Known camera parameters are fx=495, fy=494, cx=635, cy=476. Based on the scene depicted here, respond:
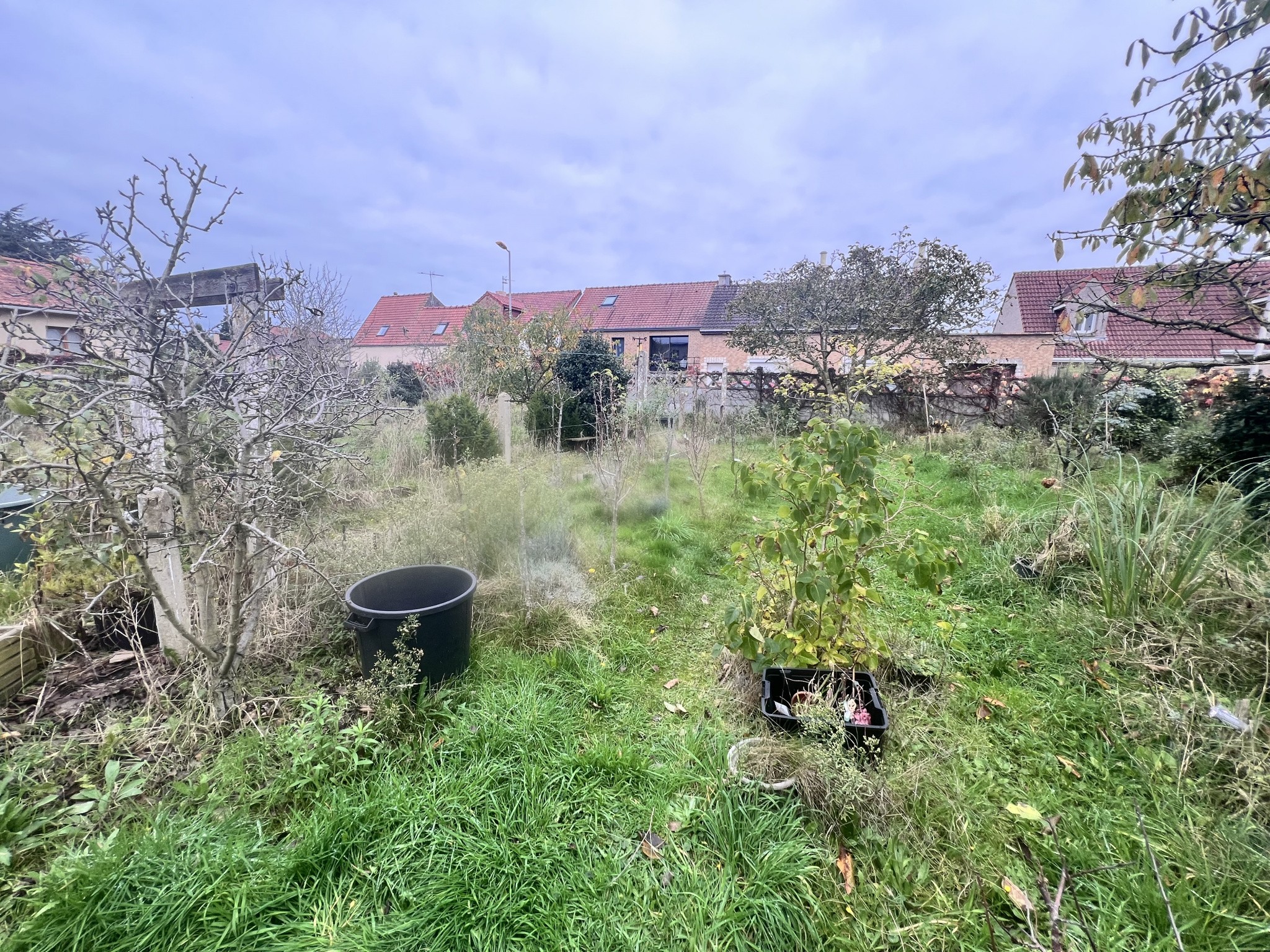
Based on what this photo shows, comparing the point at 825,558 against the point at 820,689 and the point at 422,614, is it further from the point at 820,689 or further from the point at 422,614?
the point at 422,614

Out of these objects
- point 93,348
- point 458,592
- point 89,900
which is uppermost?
point 93,348

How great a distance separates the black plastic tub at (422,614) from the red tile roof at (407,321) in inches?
888

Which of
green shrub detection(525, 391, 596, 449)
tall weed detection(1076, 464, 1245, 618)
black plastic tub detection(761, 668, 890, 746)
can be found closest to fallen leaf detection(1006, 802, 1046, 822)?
black plastic tub detection(761, 668, 890, 746)

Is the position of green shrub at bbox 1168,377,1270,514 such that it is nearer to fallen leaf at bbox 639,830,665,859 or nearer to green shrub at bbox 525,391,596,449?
fallen leaf at bbox 639,830,665,859

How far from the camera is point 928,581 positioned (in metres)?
2.13

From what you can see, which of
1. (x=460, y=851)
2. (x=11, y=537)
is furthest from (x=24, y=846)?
(x=11, y=537)

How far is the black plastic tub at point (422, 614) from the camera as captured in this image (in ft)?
7.17

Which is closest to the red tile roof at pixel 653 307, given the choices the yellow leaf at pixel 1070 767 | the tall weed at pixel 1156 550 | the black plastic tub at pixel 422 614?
the tall weed at pixel 1156 550

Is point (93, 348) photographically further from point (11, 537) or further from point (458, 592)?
point (11, 537)

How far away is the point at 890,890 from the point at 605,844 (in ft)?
3.05

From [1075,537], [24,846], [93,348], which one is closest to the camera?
[24,846]

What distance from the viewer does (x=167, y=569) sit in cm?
233

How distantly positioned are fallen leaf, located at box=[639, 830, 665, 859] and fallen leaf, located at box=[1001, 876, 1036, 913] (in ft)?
3.52

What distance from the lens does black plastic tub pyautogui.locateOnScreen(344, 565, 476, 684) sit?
219 cm
